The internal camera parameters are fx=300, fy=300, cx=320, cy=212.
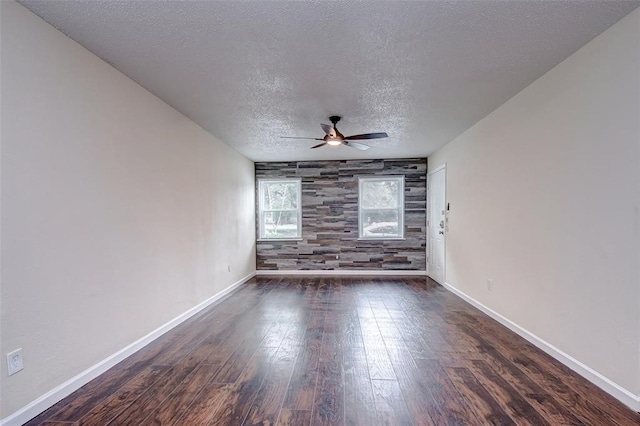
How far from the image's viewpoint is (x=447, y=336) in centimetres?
289

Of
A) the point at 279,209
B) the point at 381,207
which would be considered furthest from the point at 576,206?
the point at 279,209

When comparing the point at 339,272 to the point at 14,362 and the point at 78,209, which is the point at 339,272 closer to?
the point at 78,209

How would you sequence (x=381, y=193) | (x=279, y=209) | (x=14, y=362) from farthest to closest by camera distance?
1. (x=279, y=209)
2. (x=381, y=193)
3. (x=14, y=362)

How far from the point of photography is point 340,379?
2.12 metres

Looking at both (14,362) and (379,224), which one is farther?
(379,224)

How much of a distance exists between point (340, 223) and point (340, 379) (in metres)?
4.21

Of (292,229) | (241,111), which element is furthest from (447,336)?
(292,229)

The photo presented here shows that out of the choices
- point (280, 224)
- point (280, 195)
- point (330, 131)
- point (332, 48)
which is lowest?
point (280, 224)

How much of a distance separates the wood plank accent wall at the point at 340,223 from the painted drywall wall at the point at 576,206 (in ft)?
8.43

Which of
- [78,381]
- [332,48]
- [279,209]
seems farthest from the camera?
[279,209]

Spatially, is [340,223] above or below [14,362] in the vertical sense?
above

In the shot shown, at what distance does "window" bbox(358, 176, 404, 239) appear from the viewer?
20.2 feet

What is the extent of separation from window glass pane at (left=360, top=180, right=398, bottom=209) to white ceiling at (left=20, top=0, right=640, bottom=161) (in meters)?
2.74

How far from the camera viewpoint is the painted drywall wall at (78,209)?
5.61 ft
